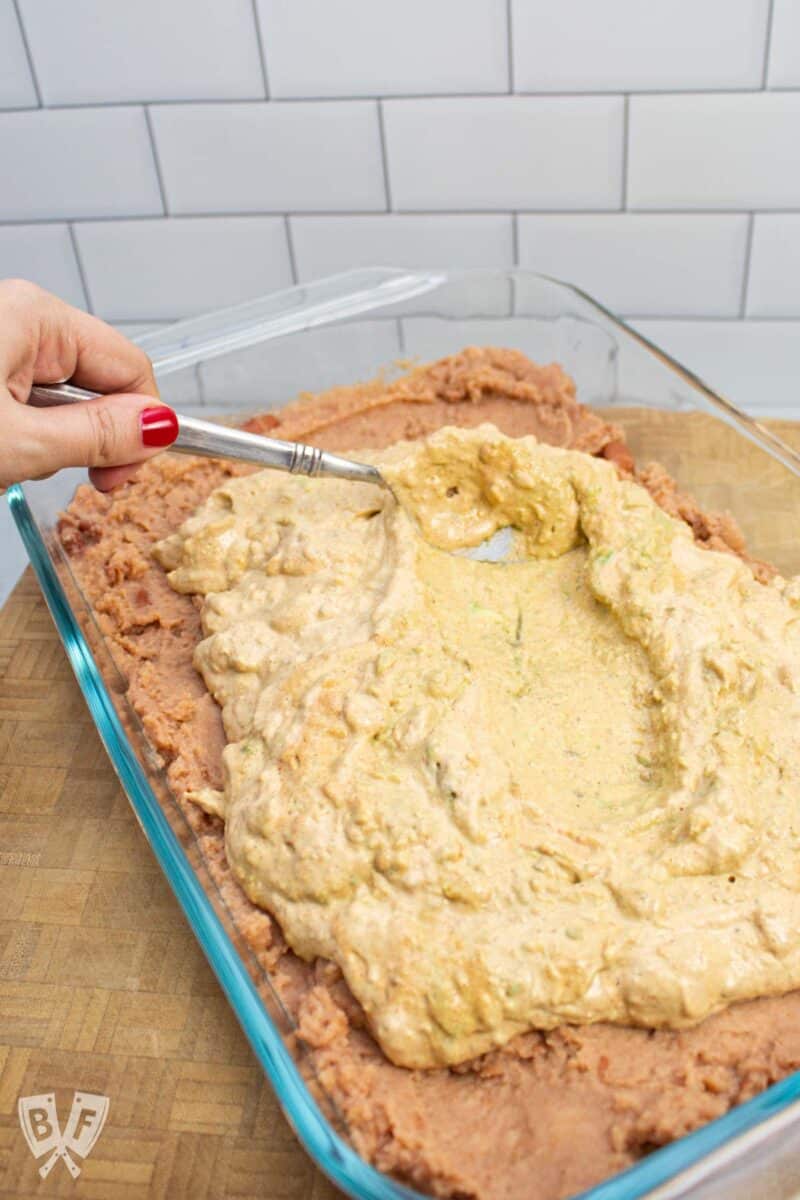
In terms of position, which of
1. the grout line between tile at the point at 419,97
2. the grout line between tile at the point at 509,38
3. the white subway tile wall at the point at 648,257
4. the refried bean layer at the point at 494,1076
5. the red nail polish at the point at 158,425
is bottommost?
the refried bean layer at the point at 494,1076

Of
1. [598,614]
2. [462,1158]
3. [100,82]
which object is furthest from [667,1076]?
[100,82]

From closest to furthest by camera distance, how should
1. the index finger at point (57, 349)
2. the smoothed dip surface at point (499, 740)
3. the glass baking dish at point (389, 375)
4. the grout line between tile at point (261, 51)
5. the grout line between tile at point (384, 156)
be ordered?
the glass baking dish at point (389, 375) → the smoothed dip surface at point (499, 740) → the index finger at point (57, 349) → the grout line between tile at point (261, 51) → the grout line between tile at point (384, 156)

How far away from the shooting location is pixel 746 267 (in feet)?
8.09

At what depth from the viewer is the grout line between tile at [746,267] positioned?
7.90 ft

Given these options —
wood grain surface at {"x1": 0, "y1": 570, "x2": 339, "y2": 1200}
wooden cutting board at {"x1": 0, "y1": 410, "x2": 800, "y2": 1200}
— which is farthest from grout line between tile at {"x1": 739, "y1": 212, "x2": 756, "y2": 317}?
wood grain surface at {"x1": 0, "y1": 570, "x2": 339, "y2": 1200}

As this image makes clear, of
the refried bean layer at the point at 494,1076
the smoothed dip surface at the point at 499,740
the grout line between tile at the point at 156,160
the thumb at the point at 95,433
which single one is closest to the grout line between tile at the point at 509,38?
the grout line between tile at the point at 156,160

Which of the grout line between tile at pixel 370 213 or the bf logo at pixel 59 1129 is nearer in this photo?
the bf logo at pixel 59 1129

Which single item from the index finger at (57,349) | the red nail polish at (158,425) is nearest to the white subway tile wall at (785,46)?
the index finger at (57,349)

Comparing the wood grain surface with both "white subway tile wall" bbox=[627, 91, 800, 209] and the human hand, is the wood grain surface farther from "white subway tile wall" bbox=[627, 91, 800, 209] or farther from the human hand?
"white subway tile wall" bbox=[627, 91, 800, 209]

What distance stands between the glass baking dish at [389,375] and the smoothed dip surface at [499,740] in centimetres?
9

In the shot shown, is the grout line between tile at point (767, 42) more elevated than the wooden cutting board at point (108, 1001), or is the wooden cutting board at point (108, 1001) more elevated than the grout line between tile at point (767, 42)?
the grout line between tile at point (767, 42)

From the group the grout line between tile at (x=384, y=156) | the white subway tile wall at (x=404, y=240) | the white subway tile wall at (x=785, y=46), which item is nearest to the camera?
the white subway tile wall at (x=785, y=46)

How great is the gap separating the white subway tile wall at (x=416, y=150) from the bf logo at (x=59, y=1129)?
1.83 m

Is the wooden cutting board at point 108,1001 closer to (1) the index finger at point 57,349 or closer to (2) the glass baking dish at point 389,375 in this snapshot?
(2) the glass baking dish at point 389,375
